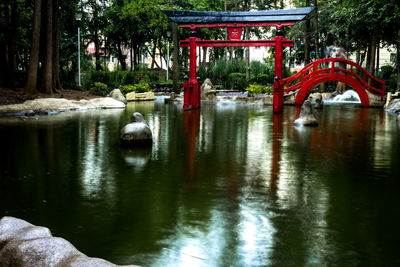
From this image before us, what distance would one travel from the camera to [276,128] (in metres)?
15.6

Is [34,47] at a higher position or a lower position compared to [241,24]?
lower

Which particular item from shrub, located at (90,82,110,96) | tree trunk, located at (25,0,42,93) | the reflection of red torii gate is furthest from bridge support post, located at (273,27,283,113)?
shrub, located at (90,82,110,96)

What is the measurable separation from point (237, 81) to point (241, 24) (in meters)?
17.5

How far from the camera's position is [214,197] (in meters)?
6.79

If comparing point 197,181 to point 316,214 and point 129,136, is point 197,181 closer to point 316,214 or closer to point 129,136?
point 316,214

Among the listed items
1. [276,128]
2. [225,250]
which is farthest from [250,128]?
[225,250]

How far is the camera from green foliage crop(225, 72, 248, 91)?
40688mm

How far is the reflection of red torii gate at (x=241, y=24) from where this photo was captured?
75.0ft

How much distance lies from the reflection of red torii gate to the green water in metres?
10.7

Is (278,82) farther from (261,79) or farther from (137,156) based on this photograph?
(261,79)

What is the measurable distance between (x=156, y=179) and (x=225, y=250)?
3.43 meters

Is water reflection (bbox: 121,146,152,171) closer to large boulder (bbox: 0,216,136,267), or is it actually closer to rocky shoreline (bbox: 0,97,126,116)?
large boulder (bbox: 0,216,136,267)

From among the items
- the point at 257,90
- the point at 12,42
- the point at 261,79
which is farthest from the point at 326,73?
the point at 12,42

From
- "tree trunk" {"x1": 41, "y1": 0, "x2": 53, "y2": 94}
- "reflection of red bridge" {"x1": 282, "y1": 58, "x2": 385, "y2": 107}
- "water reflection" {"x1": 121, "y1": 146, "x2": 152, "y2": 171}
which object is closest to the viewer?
"water reflection" {"x1": 121, "y1": 146, "x2": 152, "y2": 171}
